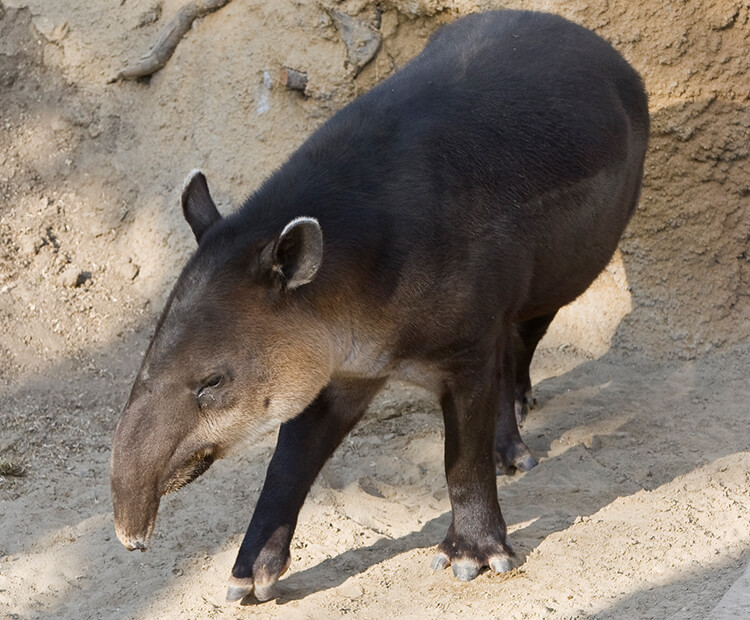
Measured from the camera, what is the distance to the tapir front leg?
184 inches

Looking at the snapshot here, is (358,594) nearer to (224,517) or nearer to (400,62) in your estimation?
(224,517)

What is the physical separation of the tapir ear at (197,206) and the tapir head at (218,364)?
10 centimetres

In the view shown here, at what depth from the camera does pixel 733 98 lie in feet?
23.0

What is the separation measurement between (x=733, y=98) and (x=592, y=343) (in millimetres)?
1796

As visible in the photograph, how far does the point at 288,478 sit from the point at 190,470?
2.64 feet

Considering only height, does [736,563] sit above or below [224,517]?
above

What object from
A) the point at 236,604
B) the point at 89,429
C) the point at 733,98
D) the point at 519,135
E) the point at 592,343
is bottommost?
the point at 592,343

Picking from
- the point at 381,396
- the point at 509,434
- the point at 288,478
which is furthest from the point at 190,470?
the point at 381,396

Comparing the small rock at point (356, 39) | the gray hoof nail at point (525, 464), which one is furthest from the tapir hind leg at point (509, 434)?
the small rock at point (356, 39)

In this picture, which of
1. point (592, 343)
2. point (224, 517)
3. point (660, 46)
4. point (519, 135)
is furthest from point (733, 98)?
point (224, 517)

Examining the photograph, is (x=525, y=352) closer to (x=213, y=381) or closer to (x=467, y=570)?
(x=467, y=570)

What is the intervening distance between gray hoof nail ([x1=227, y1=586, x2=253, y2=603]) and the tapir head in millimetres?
772

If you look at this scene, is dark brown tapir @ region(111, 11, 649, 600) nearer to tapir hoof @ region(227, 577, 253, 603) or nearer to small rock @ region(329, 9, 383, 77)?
tapir hoof @ region(227, 577, 253, 603)

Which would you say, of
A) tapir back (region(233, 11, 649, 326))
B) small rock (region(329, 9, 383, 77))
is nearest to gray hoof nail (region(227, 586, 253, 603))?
tapir back (region(233, 11, 649, 326))
